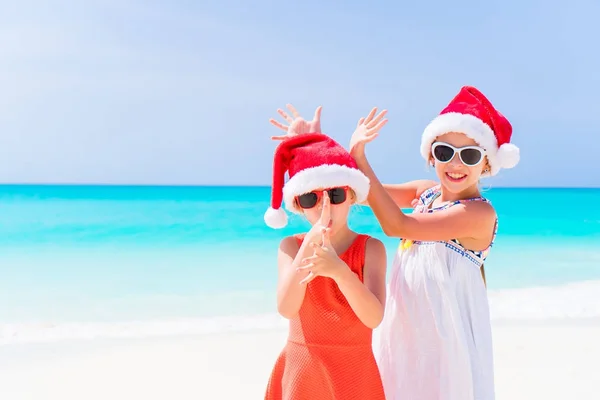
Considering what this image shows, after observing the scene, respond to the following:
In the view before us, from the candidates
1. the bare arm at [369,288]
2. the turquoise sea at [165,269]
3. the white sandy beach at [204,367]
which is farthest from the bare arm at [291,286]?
the white sandy beach at [204,367]

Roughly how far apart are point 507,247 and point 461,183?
16098 mm

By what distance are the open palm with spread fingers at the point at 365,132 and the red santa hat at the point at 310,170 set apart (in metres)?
0.14

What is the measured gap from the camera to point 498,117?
2.58 metres

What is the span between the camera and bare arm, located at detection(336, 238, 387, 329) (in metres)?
1.98

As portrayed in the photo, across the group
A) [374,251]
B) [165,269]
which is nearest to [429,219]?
[374,251]

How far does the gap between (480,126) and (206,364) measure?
13.0 ft

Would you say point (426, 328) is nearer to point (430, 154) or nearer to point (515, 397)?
point (430, 154)

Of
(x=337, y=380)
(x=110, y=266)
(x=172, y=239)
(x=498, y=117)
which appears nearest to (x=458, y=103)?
(x=498, y=117)

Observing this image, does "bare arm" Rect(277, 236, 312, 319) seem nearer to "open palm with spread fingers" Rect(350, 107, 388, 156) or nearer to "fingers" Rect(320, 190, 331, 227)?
"fingers" Rect(320, 190, 331, 227)

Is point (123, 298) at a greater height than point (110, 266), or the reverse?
point (123, 298)

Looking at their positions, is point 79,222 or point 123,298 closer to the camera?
point 123,298

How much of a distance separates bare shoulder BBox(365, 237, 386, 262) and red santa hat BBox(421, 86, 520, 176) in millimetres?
660

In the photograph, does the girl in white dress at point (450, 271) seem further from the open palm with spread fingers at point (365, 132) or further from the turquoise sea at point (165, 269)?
the turquoise sea at point (165, 269)

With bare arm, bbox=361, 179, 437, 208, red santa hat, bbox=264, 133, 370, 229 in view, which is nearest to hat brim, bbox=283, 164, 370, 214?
red santa hat, bbox=264, 133, 370, 229
